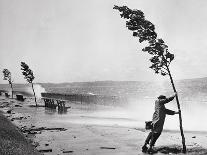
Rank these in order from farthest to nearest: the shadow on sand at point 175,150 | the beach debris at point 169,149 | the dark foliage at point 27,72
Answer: the dark foliage at point 27,72 < the beach debris at point 169,149 < the shadow on sand at point 175,150

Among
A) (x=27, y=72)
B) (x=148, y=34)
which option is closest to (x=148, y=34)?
(x=148, y=34)

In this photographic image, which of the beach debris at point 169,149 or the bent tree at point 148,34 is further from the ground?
the bent tree at point 148,34

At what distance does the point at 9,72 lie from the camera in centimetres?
6550

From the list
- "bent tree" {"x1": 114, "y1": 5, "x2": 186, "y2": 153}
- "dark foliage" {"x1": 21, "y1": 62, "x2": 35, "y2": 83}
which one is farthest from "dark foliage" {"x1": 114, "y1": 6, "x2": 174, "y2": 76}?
"dark foliage" {"x1": 21, "y1": 62, "x2": 35, "y2": 83}

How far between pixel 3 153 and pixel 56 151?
10.8 feet

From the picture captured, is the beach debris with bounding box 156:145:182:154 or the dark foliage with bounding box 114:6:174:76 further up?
the dark foliage with bounding box 114:6:174:76

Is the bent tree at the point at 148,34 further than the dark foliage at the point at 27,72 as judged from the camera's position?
No

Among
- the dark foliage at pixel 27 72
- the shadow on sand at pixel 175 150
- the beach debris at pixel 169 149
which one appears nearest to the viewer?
the shadow on sand at pixel 175 150

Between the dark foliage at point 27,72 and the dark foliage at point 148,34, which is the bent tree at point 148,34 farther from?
the dark foliage at point 27,72

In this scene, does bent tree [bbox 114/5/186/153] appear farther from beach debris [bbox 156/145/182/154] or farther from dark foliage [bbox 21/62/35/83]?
dark foliage [bbox 21/62/35/83]

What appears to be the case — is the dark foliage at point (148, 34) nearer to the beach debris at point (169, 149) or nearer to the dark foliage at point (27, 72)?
the beach debris at point (169, 149)

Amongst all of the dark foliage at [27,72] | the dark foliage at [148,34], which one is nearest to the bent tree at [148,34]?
the dark foliage at [148,34]

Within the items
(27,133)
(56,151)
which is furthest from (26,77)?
(56,151)

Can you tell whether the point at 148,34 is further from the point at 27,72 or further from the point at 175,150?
the point at 27,72
